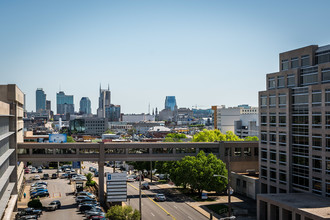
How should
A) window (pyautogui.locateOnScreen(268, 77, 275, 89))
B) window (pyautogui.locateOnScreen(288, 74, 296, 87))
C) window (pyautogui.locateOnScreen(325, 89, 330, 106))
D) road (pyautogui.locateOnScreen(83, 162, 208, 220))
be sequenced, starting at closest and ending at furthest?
window (pyautogui.locateOnScreen(325, 89, 330, 106)) < road (pyautogui.locateOnScreen(83, 162, 208, 220)) < window (pyautogui.locateOnScreen(288, 74, 296, 87)) < window (pyautogui.locateOnScreen(268, 77, 275, 89))

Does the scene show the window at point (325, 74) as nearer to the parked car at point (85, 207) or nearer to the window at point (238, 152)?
the window at point (238, 152)

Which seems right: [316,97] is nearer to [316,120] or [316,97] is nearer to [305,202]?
[316,120]

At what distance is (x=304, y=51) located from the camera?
62.7 m

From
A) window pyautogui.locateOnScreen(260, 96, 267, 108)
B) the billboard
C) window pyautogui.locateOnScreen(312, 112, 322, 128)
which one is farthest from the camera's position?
the billboard

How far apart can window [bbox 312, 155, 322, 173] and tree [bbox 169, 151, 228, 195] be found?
808 inches

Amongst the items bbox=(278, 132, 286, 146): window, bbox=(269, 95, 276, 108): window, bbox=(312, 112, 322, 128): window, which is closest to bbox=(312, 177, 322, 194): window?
bbox=(312, 112, 322, 128): window

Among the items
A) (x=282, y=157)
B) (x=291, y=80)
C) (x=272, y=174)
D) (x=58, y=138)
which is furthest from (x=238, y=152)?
(x=58, y=138)

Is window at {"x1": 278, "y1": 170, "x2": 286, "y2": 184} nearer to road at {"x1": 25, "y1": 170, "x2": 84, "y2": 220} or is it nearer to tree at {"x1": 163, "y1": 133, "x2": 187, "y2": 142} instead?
road at {"x1": 25, "y1": 170, "x2": 84, "y2": 220}

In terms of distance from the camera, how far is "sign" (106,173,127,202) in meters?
64.3

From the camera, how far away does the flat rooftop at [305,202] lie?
4593cm

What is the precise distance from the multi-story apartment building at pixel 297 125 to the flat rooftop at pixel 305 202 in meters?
1.03

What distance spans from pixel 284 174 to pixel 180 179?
21.6 meters

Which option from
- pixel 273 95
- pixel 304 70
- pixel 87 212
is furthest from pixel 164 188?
pixel 304 70

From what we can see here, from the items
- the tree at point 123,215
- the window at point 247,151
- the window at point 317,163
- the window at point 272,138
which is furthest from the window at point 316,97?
the window at point 247,151
